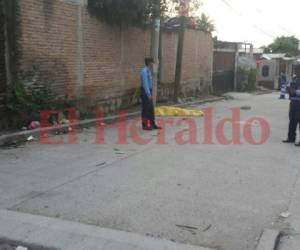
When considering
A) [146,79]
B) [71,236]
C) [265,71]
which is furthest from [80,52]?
[265,71]

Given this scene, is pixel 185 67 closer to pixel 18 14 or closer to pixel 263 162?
pixel 18 14

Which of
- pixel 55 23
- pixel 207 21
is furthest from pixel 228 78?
pixel 55 23

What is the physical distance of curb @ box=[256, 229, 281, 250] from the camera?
4.42 meters

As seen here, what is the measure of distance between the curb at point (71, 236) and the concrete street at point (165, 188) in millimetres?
182

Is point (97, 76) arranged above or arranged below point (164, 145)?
above

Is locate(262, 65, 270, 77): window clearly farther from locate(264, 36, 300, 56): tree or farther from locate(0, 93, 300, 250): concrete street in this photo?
locate(0, 93, 300, 250): concrete street

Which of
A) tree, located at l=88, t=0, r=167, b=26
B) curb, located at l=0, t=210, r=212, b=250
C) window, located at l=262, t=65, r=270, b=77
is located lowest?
curb, located at l=0, t=210, r=212, b=250

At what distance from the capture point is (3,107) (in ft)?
31.8

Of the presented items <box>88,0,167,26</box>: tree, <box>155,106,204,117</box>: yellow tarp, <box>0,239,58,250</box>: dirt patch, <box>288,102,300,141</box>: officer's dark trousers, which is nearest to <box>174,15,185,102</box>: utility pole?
<box>88,0,167,26</box>: tree

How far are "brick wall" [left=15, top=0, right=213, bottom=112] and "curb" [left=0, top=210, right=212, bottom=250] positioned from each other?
610 cm

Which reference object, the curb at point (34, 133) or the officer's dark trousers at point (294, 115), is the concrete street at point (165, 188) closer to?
the curb at point (34, 133)

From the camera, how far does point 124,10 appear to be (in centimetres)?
1350

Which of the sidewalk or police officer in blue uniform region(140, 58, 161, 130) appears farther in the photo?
police officer in blue uniform region(140, 58, 161, 130)

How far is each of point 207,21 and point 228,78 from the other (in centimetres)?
476
